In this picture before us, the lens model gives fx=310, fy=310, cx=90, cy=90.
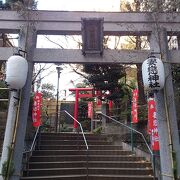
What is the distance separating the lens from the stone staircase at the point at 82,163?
971 cm

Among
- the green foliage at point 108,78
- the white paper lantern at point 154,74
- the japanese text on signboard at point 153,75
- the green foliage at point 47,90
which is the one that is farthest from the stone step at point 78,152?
the green foliage at point 47,90

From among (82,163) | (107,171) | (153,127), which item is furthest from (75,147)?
(153,127)

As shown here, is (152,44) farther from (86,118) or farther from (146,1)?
(86,118)

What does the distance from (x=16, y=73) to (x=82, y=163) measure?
426cm

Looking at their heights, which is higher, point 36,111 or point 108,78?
point 108,78

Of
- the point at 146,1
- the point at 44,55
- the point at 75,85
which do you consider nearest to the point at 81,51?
the point at 44,55

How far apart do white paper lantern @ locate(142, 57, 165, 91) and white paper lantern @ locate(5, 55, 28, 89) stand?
321 cm

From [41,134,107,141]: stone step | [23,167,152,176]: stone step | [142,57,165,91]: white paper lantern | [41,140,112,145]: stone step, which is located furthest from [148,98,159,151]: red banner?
[41,134,107,141]: stone step

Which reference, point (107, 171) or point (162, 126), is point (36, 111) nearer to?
point (107, 171)

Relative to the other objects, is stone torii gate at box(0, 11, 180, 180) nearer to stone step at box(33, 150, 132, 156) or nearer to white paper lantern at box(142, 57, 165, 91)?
white paper lantern at box(142, 57, 165, 91)

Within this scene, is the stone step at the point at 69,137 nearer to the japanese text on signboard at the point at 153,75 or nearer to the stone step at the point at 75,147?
the stone step at the point at 75,147

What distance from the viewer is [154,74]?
8.07m

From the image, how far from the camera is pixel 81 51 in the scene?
894cm

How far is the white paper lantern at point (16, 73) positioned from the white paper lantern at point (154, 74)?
321 centimetres
